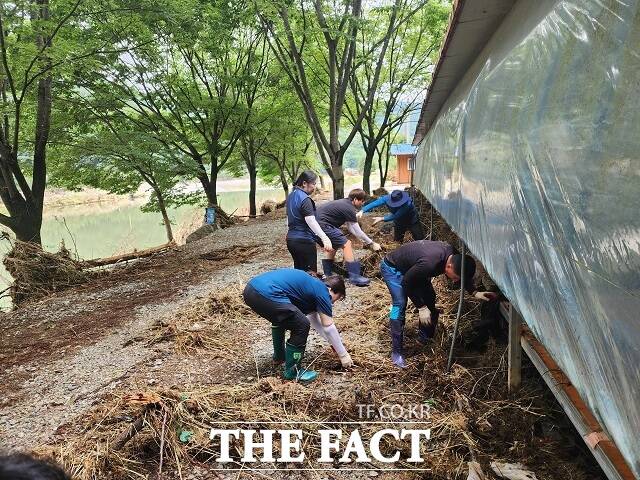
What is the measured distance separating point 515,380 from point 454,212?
1.50 m

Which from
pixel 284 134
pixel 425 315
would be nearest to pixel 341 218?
pixel 425 315

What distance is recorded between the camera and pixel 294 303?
396 cm

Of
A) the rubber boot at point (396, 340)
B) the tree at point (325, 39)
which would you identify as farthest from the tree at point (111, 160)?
the rubber boot at point (396, 340)

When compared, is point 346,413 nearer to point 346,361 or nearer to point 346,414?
point 346,414

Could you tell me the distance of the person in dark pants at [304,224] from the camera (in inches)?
217

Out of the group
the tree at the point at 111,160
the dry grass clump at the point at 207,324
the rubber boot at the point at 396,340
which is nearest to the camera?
the rubber boot at the point at 396,340

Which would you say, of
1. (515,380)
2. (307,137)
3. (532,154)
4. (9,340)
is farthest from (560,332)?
(307,137)

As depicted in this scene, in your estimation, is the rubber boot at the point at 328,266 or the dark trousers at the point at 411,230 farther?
the dark trousers at the point at 411,230

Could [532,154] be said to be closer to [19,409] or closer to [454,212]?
[454,212]

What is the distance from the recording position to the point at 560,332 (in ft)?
5.02

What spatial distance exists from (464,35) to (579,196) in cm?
313

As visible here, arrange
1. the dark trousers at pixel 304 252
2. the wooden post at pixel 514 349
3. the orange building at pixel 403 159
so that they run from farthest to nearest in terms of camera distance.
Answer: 1. the orange building at pixel 403 159
2. the dark trousers at pixel 304 252
3. the wooden post at pixel 514 349

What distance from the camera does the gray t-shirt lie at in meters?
6.64

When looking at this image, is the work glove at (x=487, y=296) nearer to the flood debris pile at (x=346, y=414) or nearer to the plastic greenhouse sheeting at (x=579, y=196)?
the flood debris pile at (x=346, y=414)
